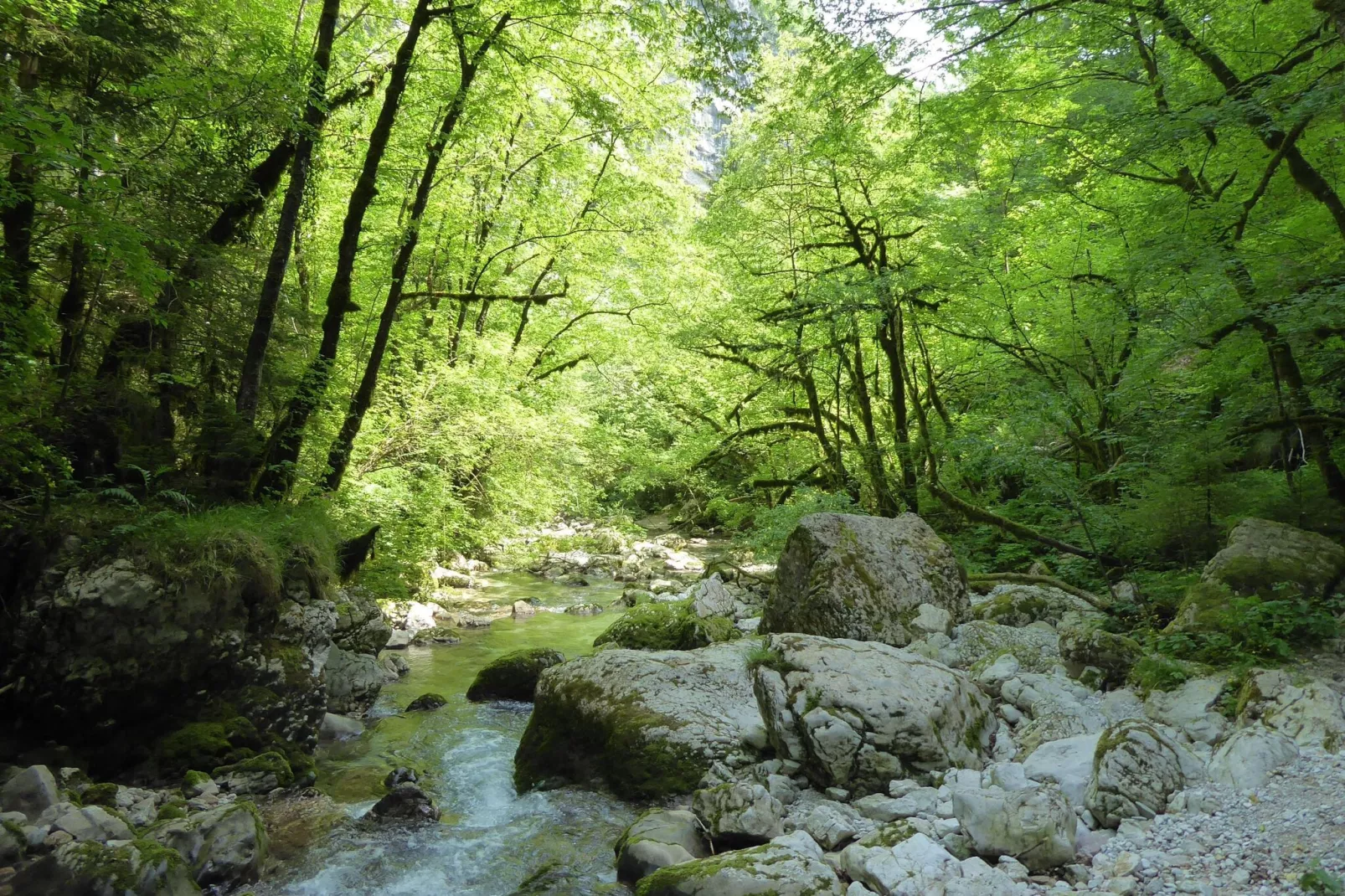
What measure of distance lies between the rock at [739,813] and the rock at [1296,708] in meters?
2.91

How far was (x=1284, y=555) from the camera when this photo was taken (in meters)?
5.65

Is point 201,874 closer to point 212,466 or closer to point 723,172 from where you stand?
point 212,466

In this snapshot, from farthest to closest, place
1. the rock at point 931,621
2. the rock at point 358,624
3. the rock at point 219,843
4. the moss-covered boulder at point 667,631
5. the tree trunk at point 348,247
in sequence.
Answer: the moss-covered boulder at point 667,631 → the rock at point 358,624 → the tree trunk at point 348,247 → the rock at point 931,621 → the rock at point 219,843

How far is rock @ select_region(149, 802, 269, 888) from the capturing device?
14.2ft

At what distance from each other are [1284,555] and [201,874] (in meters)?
8.06

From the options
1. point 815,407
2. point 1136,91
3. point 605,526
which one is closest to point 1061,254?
point 1136,91

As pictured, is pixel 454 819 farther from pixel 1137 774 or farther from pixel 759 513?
pixel 759 513

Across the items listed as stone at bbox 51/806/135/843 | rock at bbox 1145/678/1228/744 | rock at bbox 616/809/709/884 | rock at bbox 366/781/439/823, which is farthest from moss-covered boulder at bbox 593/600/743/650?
stone at bbox 51/806/135/843

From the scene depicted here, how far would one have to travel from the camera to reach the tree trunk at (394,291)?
30.2 feet

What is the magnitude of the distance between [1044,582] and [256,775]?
848 cm

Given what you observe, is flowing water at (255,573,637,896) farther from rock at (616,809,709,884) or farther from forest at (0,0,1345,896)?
rock at (616,809,709,884)

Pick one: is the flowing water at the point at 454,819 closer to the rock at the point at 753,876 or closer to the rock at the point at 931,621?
the rock at the point at 753,876

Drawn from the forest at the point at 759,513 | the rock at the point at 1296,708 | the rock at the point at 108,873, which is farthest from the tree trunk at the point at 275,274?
the rock at the point at 1296,708

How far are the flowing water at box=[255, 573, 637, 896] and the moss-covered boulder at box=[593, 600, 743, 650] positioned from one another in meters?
1.48
